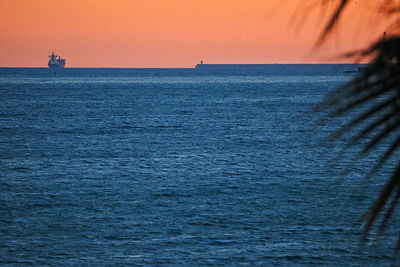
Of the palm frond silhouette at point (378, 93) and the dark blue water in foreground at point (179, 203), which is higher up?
the palm frond silhouette at point (378, 93)

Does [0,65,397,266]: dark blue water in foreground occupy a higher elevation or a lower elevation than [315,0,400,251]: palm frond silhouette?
lower

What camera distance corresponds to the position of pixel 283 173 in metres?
30.5

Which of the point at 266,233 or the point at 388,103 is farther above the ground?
the point at 388,103

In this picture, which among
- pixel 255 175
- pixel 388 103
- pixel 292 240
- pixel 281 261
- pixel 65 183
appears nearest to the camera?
pixel 388 103

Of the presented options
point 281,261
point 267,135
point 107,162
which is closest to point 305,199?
point 281,261

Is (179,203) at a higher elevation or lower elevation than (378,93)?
lower

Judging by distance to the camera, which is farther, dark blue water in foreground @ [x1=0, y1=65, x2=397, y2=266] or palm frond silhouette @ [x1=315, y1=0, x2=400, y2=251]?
dark blue water in foreground @ [x1=0, y1=65, x2=397, y2=266]

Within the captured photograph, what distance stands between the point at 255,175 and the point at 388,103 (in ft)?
92.4

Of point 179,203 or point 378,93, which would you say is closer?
point 378,93

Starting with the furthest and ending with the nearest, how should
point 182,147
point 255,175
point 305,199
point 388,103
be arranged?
point 182,147, point 255,175, point 305,199, point 388,103

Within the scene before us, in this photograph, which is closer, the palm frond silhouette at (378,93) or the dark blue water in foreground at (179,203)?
the palm frond silhouette at (378,93)

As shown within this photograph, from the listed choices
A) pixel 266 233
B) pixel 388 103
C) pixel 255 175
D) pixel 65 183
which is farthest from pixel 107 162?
pixel 388 103

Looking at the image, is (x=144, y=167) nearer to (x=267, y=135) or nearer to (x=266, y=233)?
(x=266, y=233)

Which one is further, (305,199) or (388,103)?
(305,199)
